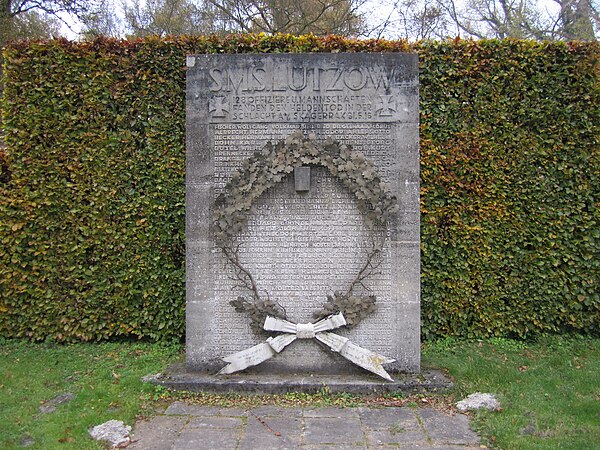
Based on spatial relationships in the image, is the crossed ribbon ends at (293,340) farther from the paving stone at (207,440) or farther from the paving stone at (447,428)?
the paving stone at (207,440)

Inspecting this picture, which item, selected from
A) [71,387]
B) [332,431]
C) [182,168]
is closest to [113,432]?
[71,387]

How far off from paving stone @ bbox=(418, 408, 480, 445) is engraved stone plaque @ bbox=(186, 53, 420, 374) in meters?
0.72

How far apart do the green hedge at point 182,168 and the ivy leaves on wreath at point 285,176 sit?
41.9 inches

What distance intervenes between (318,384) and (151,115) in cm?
325

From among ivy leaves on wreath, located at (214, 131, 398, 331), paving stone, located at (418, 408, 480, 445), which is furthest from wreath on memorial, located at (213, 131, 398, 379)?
paving stone, located at (418, 408, 480, 445)

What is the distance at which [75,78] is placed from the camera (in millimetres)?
5328

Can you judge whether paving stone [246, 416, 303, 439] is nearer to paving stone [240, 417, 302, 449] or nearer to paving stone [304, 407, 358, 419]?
paving stone [240, 417, 302, 449]

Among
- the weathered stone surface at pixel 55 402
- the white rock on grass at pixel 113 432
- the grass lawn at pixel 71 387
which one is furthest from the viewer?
the weathered stone surface at pixel 55 402

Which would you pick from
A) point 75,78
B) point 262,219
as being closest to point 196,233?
point 262,219

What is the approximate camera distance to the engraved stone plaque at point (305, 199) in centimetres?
452

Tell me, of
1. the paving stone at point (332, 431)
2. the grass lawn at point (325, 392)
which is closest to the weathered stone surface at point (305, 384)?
the grass lawn at point (325, 392)

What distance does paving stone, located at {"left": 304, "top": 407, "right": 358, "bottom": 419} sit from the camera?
383 cm

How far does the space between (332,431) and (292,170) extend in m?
2.18

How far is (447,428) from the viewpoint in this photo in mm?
3600
